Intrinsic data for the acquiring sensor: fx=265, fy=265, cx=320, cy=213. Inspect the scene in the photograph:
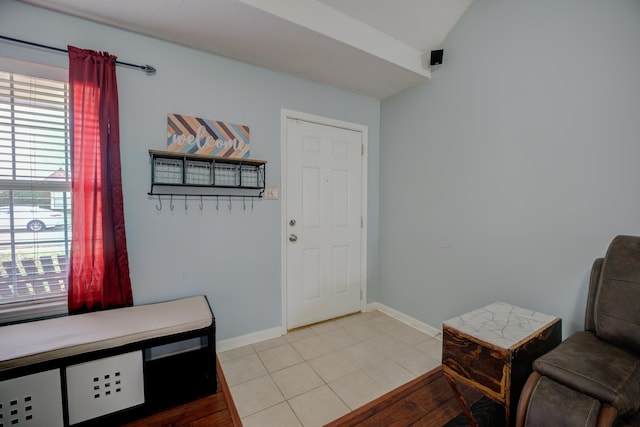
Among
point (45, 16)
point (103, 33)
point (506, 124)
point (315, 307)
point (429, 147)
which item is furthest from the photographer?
point (315, 307)

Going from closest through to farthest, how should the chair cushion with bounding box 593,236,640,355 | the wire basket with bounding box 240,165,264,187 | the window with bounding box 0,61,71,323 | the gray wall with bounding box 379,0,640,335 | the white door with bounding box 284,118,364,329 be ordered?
the chair cushion with bounding box 593,236,640,355, the gray wall with bounding box 379,0,640,335, the window with bounding box 0,61,71,323, the wire basket with bounding box 240,165,264,187, the white door with bounding box 284,118,364,329

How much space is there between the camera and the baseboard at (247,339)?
225cm

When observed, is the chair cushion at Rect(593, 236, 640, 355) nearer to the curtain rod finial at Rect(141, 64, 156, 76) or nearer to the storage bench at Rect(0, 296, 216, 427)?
the storage bench at Rect(0, 296, 216, 427)

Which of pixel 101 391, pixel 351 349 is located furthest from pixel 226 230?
pixel 351 349

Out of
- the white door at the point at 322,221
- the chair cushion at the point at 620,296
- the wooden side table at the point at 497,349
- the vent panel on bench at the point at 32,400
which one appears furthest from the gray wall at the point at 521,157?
the vent panel on bench at the point at 32,400

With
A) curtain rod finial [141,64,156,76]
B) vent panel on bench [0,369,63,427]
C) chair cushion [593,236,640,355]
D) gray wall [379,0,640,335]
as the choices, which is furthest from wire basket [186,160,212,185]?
chair cushion [593,236,640,355]

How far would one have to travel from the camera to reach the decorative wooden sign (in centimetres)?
201

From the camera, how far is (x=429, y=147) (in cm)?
253

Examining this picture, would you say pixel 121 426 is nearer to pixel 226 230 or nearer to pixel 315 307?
pixel 226 230

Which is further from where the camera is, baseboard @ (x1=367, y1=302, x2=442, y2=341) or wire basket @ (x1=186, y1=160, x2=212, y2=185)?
baseboard @ (x1=367, y1=302, x2=442, y2=341)

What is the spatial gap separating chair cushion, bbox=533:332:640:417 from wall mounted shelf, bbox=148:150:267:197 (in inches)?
82.1

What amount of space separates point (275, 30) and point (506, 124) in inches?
70.6

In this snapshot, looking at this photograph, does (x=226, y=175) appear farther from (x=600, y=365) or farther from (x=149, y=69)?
(x=600, y=365)

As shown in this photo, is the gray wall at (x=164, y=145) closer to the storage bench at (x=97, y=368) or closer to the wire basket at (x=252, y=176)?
the wire basket at (x=252, y=176)
